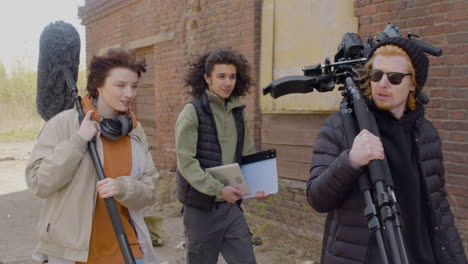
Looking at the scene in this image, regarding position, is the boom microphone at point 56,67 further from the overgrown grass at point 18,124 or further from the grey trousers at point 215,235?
the overgrown grass at point 18,124

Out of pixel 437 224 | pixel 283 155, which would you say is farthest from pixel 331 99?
pixel 437 224

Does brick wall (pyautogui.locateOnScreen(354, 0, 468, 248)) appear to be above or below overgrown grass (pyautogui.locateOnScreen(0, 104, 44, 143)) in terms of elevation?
above

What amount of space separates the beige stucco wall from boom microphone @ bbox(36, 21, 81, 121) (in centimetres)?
290

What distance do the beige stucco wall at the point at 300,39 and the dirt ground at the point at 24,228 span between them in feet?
5.86

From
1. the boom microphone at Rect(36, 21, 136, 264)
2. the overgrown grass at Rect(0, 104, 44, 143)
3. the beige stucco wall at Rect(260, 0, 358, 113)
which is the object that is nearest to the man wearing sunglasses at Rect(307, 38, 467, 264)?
the boom microphone at Rect(36, 21, 136, 264)

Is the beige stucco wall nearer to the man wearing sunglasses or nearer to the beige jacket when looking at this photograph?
the man wearing sunglasses

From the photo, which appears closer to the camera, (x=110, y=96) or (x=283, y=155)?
(x=110, y=96)

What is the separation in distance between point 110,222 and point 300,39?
3415mm

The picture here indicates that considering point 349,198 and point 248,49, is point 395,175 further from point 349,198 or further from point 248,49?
point 248,49

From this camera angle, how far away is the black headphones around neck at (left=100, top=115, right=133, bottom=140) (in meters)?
2.34

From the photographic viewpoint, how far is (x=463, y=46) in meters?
3.56

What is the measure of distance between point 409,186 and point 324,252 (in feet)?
1.57

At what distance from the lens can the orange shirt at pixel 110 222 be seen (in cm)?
229

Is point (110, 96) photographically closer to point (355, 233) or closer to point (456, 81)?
point (355, 233)
